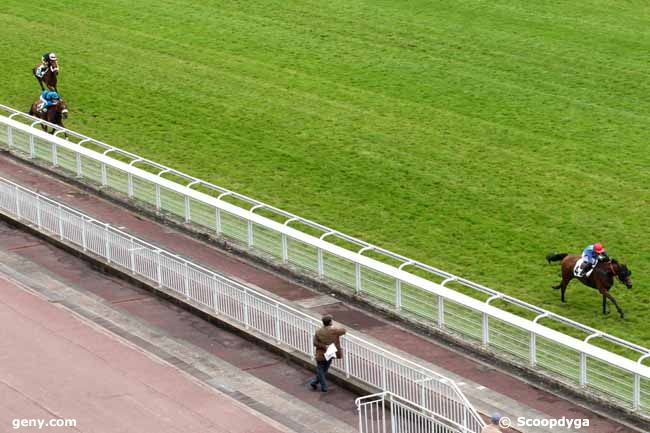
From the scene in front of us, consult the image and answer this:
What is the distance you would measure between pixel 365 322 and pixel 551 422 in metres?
4.32

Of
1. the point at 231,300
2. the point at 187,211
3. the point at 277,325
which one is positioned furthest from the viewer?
the point at 187,211

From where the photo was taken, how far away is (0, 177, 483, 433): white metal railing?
17.3 m

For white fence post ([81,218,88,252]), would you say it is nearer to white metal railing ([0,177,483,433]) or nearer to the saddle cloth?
white metal railing ([0,177,483,433])

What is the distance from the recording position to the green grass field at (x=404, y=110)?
85.0 feet

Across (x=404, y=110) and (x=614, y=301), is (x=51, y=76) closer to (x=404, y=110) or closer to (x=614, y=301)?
(x=404, y=110)

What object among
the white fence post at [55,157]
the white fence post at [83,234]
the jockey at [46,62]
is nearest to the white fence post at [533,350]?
the white fence post at [83,234]

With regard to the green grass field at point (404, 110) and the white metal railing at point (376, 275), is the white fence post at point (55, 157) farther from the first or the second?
the green grass field at point (404, 110)

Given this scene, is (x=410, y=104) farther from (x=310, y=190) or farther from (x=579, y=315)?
(x=579, y=315)

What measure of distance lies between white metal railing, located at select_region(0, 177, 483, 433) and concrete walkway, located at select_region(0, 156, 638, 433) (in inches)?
36.1

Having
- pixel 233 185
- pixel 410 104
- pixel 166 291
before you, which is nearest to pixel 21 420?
pixel 166 291

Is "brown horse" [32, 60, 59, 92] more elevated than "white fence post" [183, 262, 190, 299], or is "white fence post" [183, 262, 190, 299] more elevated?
"brown horse" [32, 60, 59, 92]

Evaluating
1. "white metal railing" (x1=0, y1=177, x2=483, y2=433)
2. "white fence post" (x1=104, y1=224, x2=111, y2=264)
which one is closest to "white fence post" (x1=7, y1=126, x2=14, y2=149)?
"white metal railing" (x1=0, y1=177, x2=483, y2=433)

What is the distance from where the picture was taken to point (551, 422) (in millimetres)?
17594

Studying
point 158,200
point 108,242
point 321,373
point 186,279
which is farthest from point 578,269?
point 158,200
